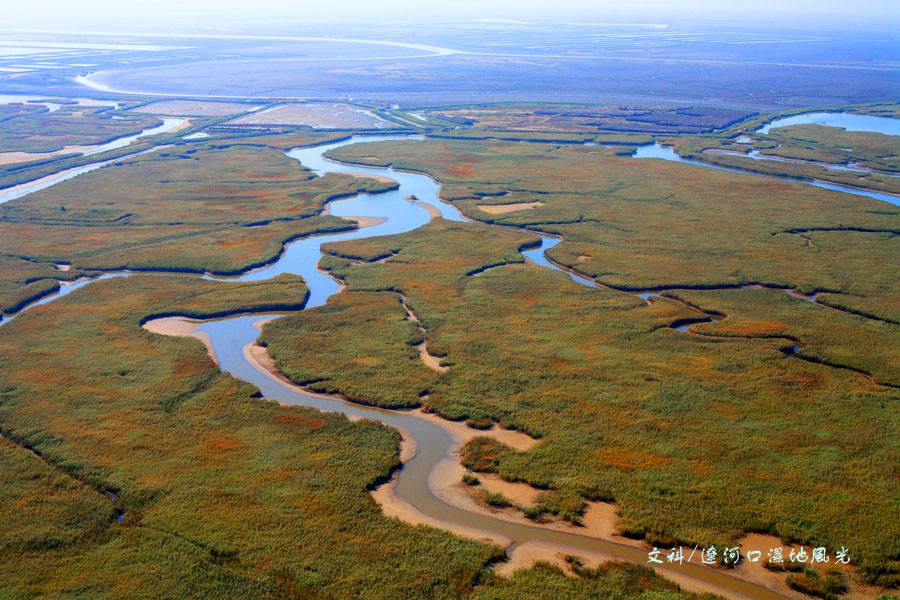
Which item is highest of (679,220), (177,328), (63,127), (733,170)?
(733,170)

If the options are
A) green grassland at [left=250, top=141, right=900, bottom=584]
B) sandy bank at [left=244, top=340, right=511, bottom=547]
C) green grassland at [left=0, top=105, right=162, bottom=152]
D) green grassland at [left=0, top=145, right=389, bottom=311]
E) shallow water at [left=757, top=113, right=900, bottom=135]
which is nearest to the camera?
sandy bank at [left=244, top=340, right=511, bottom=547]

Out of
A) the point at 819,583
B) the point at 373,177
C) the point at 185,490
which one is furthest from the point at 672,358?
the point at 373,177

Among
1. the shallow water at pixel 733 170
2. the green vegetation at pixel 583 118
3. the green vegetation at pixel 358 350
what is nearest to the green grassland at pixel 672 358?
the green vegetation at pixel 358 350

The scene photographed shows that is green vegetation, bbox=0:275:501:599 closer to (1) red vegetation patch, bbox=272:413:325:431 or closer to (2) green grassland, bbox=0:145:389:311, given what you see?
(1) red vegetation patch, bbox=272:413:325:431

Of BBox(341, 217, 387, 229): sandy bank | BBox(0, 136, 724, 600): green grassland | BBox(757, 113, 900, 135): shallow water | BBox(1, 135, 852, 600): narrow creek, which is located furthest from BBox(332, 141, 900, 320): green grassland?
BBox(757, 113, 900, 135): shallow water

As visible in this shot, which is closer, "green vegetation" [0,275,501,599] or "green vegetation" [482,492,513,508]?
"green vegetation" [0,275,501,599]

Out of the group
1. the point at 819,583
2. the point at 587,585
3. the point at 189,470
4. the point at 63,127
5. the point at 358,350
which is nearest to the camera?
the point at 819,583

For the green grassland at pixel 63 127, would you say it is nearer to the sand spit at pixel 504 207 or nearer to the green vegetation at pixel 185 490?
the sand spit at pixel 504 207

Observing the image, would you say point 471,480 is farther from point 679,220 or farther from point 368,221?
point 679,220
